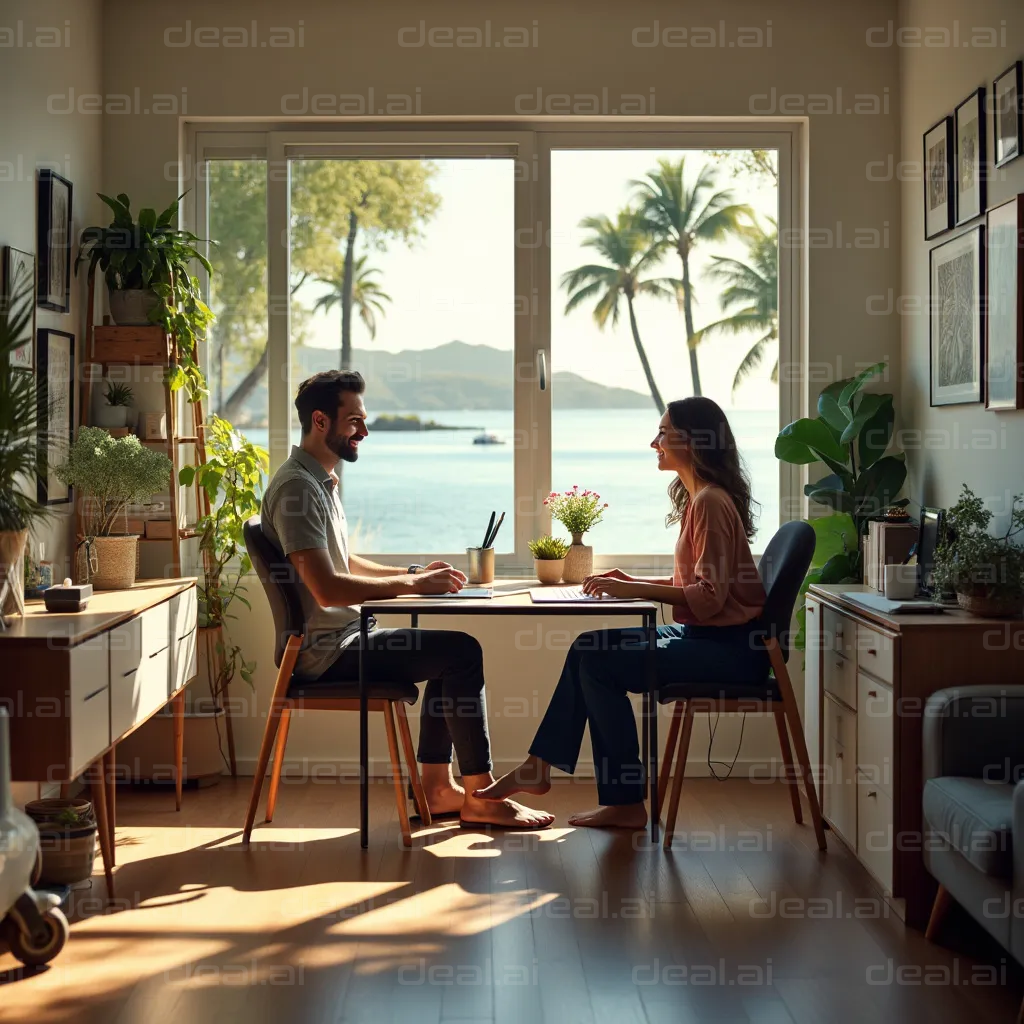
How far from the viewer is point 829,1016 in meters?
2.49

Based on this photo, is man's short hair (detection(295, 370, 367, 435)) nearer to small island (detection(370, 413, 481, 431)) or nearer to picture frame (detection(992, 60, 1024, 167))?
small island (detection(370, 413, 481, 431))

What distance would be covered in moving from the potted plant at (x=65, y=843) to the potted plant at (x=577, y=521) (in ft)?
5.73

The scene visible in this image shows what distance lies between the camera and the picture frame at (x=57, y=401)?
3885 millimetres

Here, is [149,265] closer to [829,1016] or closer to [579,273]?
[579,273]

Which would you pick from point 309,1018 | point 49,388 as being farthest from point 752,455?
point 309,1018

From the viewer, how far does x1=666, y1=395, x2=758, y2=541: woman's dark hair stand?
12.6 ft

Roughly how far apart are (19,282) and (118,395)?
0.68 m

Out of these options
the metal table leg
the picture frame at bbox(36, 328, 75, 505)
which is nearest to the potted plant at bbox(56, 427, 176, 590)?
the picture frame at bbox(36, 328, 75, 505)

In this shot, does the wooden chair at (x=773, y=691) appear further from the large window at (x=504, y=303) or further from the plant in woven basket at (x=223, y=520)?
the plant in woven basket at (x=223, y=520)

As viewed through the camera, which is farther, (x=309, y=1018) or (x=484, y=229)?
(x=484, y=229)

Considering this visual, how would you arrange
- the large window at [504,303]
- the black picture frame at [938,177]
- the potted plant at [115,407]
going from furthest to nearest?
the large window at [504,303] → the potted plant at [115,407] → the black picture frame at [938,177]

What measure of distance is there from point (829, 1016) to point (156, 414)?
9.72 ft

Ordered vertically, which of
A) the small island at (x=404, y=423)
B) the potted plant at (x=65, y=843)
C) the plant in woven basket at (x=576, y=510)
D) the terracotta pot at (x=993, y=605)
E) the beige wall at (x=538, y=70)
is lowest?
the potted plant at (x=65, y=843)

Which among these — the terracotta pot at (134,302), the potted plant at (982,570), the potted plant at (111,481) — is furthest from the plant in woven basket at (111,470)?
the potted plant at (982,570)
